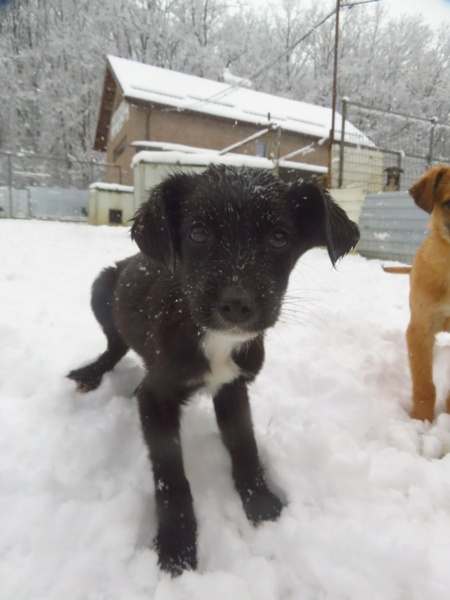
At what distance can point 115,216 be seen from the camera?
51.1ft

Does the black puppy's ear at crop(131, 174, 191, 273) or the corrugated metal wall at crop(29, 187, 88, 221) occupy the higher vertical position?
the corrugated metal wall at crop(29, 187, 88, 221)

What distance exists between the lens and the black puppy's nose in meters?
1.45

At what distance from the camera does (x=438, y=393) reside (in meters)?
2.77

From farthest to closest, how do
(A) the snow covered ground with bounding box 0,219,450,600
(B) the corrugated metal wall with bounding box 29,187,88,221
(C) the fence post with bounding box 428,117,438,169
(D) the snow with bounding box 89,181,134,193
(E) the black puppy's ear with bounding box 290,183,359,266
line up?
(B) the corrugated metal wall with bounding box 29,187,88,221 < (D) the snow with bounding box 89,181,134,193 < (C) the fence post with bounding box 428,117,438,169 < (E) the black puppy's ear with bounding box 290,183,359,266 < (A) the snow covered ground with bounding box 0,219,450,600

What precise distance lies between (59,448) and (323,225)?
1699 mm

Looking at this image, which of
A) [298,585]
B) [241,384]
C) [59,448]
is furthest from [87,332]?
[298,585]

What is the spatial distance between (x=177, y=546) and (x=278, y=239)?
1315 millimetres

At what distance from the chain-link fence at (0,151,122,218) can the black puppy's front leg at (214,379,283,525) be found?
59.5 feet

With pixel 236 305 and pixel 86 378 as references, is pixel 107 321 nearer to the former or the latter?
pixel 86 378

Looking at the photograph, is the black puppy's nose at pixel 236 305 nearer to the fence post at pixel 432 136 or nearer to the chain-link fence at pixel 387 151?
the chain-link fence at pixel 387 151

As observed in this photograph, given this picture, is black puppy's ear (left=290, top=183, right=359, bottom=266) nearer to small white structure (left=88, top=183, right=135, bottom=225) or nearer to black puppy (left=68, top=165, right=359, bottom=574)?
black puppy (left=68, top=165, right=359, bottom=574)

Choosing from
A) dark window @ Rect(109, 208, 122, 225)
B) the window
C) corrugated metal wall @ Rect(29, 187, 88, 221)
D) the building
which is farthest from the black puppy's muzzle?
the window

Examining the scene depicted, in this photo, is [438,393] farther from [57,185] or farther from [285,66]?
[285,66]

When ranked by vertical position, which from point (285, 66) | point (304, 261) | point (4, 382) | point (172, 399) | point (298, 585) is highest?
point (285, 66)
